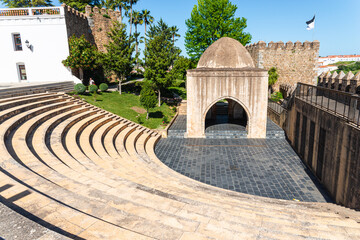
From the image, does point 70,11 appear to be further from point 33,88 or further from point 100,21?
point 33,88

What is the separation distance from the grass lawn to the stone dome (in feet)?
22.7

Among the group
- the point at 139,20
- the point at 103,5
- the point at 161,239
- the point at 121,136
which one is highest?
the point at 103,5

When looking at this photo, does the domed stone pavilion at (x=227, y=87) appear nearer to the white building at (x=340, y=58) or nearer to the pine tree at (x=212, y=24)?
the pine tree at (x=212, y=24)

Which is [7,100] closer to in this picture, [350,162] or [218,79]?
[218,79]

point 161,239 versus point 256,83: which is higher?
point 256,83

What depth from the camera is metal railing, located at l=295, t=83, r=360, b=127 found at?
28.8 feet

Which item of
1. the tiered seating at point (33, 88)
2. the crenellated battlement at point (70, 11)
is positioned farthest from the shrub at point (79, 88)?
the crenellated battlement at point (70, 11)

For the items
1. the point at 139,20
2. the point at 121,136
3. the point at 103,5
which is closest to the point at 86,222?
the point at 121,136

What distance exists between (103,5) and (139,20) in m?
8.52

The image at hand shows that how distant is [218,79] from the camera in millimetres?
17609

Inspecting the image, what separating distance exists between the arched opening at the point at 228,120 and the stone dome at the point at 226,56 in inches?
193

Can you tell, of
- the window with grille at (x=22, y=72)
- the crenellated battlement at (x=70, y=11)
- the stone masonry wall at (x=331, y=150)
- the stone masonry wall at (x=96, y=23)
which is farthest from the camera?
the stone masonry wall at (x=96, y=23)

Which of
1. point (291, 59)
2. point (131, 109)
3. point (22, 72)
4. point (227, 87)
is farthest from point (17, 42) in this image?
point (291, 59)

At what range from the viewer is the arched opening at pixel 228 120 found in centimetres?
1925
